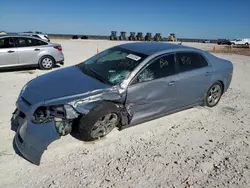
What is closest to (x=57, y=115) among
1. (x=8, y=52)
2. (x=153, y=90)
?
(x=153, y=90)

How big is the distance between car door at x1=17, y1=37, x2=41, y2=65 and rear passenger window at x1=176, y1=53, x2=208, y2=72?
21.5 ft

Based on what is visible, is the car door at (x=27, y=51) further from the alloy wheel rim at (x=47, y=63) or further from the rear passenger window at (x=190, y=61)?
the rear passenger window at (x=190, y=61)

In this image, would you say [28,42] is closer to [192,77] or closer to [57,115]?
[57,115]

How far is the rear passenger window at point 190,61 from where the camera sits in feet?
15.6

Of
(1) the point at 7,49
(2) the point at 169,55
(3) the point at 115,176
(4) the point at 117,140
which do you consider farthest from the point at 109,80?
(1) the point at 7,49

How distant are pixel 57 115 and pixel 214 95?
3.85 meters

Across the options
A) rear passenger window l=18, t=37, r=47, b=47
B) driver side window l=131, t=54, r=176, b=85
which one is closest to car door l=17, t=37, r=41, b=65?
rear passenger window l=18, t=37, r=47, b=47

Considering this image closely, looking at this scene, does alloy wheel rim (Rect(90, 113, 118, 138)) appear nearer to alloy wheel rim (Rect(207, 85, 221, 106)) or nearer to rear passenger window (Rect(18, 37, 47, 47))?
alloy wheel rim (Rect(207, 85, 221, 106))

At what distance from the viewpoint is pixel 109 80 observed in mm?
4066

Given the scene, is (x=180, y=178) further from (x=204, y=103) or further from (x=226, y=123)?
(x=204, y=103)

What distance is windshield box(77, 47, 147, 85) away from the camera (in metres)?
4.12

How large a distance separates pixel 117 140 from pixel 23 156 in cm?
148

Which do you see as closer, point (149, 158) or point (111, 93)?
point (149, 158)

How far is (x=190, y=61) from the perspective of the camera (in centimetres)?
496
